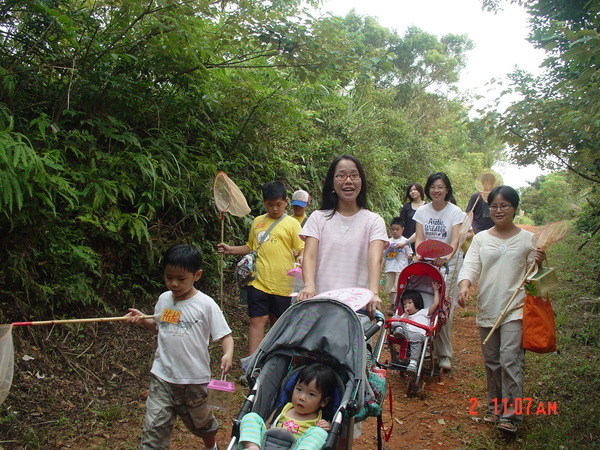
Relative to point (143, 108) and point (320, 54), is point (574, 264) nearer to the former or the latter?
point (320, 54)

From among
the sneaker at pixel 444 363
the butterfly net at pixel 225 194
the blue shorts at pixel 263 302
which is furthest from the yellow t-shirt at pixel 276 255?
the sneaker at pixel 444 363

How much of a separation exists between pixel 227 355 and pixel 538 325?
238cm

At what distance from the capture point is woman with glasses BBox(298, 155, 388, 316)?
338 cm

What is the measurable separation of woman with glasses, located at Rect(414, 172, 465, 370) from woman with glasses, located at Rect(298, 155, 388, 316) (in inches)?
82.8

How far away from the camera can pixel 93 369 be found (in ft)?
14.9

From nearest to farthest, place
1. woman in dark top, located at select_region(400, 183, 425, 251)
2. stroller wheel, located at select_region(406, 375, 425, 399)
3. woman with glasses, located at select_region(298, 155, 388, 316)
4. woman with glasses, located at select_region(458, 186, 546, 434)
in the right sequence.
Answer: woman with glasses, located at select_region(298, 155, 388, 316) → woman with glasses, located at select_region(458, 186, 546, 434) → stroller wheel, located at select_region(406, 375, 425, 399) → woman in dark top, located at select_region(400, 183, 425, 251)

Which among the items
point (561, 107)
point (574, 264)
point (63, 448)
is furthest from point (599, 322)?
point (63, 448)

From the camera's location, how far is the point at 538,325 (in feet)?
12.1

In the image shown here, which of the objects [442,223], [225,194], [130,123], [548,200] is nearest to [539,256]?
[442,223]

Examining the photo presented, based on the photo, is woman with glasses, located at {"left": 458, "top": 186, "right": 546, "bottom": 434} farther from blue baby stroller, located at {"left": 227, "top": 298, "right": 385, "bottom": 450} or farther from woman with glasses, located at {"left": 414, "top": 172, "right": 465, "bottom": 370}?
blue baby stroller, located at {"left": 227, "top": 298, "right": 385, "bottom": 450}

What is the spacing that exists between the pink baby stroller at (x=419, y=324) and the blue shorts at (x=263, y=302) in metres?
1.10

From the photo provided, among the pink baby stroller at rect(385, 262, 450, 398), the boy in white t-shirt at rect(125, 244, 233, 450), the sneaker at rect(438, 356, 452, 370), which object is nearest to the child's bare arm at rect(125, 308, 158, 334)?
the boy in white t-shirt at rect(125, 244, 233, 450)

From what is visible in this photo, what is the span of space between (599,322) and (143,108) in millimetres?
6500
